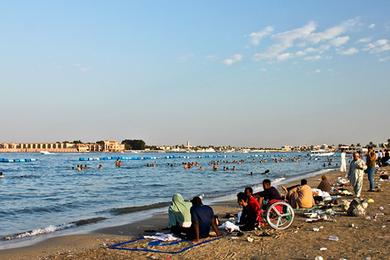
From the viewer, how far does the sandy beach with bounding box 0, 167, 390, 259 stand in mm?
7953

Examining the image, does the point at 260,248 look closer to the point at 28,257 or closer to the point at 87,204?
the point at 28,257

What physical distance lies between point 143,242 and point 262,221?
288 centimetres

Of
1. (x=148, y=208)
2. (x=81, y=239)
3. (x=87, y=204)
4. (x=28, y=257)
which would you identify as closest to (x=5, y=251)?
(x=28, y=257)

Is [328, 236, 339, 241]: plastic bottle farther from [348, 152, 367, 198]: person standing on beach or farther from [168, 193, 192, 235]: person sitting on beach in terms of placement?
[348, 152, 367, 198]: person standing on beach

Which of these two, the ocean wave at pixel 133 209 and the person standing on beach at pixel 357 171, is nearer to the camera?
the person standing on beach at pixel 357 171

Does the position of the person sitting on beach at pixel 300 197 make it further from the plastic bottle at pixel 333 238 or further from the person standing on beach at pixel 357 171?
the plastic bottle at pixel 333 238

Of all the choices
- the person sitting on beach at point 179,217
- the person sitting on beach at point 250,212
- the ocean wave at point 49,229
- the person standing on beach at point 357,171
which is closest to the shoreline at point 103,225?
the ocean wave at point 49,229

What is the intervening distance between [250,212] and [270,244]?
1.56 meters

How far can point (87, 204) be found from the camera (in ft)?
65.4

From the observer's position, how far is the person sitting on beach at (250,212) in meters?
10.2

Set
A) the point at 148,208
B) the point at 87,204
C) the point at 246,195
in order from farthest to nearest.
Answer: the point at 87,204, the point at 148,208, the point at 246,195

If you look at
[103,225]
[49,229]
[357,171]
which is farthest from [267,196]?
[49,229]

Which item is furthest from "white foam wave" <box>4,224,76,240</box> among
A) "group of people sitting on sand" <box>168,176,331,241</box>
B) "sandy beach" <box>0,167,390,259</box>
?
"group of people sitting on sand" <box>168,176,331,241</box>

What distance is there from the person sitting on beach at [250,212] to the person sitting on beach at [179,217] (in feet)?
4.31
